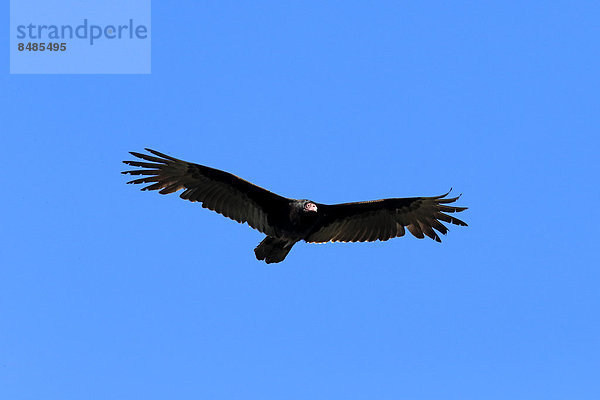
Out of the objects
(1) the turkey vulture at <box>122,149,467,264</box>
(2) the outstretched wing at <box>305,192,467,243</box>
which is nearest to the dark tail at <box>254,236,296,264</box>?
(1) the turkey vulture at <box>122,149,467,264</box>

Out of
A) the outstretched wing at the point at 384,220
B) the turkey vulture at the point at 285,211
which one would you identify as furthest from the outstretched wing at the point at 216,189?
the outstretched wing at the point at 384,220

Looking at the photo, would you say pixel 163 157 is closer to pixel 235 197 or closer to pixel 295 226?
pixel 235 197

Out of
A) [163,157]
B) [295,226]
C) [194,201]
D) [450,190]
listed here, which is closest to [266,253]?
[295,226]

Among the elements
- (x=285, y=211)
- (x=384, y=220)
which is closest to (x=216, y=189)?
(x=285, y=211)

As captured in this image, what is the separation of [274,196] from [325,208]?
1.13 m

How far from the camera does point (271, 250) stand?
50.8 feet

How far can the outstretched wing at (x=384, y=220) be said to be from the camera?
16.0 metres

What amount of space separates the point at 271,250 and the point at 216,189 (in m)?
1.66

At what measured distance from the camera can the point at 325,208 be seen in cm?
1581

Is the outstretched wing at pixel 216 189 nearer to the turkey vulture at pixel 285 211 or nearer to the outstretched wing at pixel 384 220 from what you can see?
the turkey vulture at pixel 285 211

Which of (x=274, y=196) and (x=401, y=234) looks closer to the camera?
(x=274, y=196)

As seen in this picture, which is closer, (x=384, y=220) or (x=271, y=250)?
(x=271, y=250)

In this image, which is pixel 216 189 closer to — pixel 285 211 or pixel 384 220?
pixel 285 211

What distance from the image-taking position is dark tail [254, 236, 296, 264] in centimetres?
1546
